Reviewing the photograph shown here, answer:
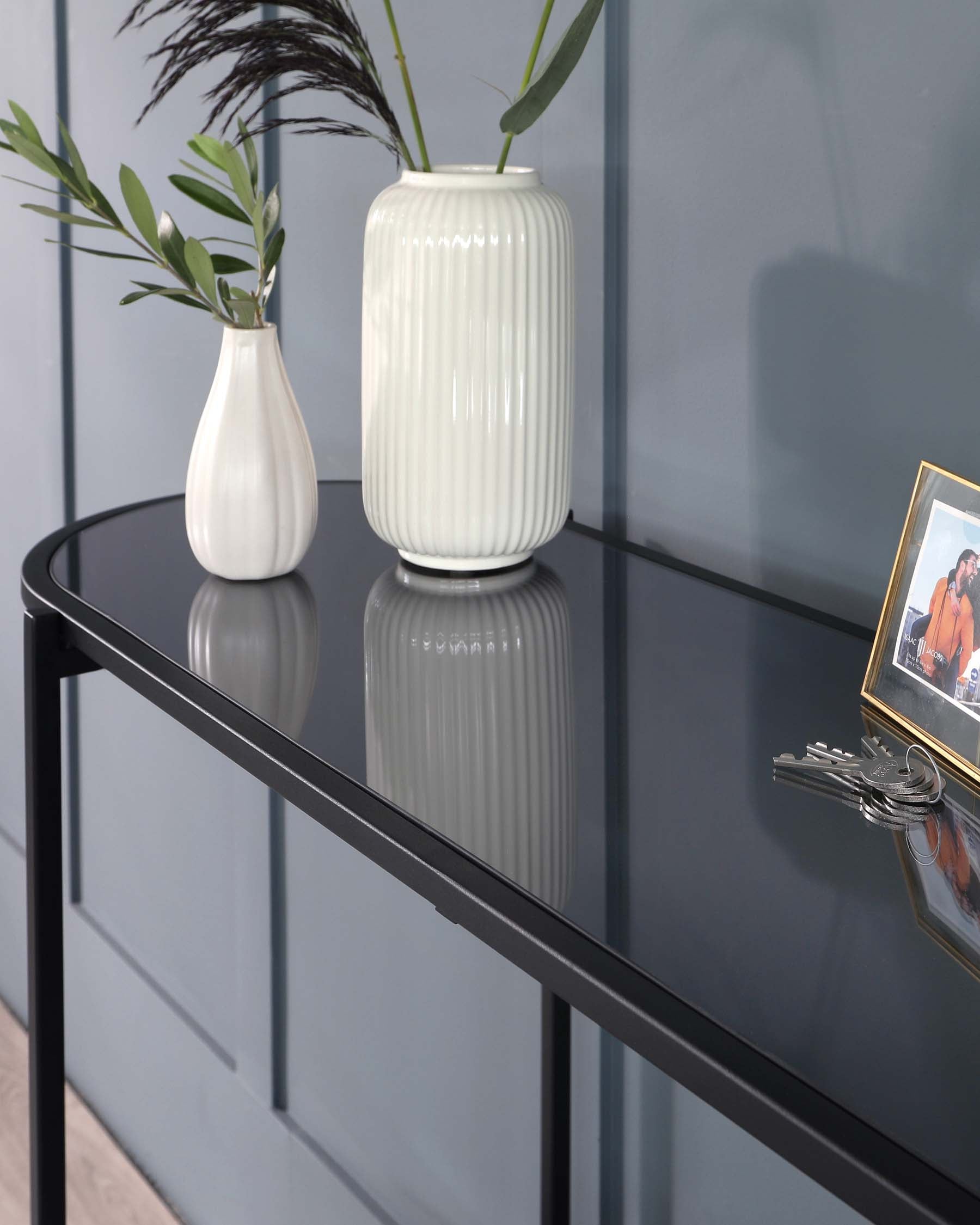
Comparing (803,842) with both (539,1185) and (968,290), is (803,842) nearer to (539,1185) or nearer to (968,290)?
(968,290)

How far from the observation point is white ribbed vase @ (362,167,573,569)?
90 centimetres

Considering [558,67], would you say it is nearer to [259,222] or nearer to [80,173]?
[259,222]

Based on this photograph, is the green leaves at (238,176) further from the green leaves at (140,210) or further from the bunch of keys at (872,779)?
the bunch of keys at (872,779)

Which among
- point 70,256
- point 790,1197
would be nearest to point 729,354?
point 790,1197

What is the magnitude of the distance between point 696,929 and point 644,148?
676mm

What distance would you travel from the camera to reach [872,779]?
0.65m

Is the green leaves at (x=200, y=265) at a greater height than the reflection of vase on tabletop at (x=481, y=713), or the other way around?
the green leaves at (x=200, y=265)

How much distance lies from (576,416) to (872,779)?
57 cm

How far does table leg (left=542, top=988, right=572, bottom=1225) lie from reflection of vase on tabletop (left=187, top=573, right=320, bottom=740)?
0.44m

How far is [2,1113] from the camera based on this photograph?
1998mm

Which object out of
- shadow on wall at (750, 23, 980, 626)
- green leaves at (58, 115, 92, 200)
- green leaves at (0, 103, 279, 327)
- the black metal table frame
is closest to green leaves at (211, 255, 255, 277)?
green leaves at (0, 103, 279, 327)

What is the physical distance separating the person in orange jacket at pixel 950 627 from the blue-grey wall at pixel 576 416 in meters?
0.18

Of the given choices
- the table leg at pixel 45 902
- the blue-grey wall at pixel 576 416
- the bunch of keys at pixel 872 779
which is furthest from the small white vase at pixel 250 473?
the bunch of keys at pixel 872 779

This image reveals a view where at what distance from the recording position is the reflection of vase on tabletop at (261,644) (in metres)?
0.79
